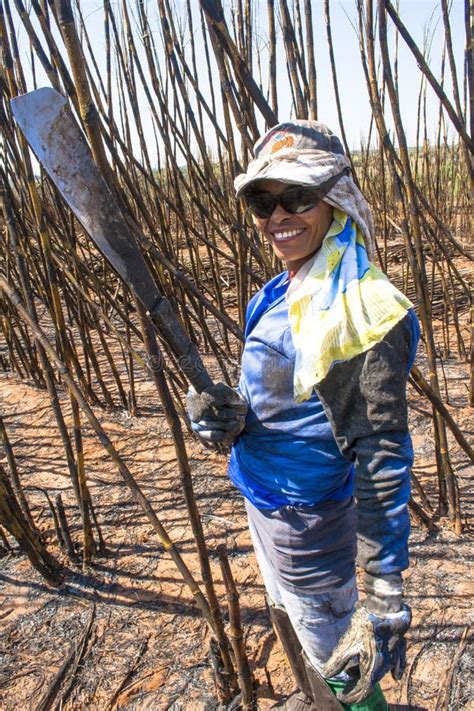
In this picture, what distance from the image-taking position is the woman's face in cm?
77

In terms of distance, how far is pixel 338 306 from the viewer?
0.71 m

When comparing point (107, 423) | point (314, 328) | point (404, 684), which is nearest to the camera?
point (314, 328)

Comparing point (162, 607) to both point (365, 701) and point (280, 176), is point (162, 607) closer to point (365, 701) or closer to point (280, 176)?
point (365, 701)

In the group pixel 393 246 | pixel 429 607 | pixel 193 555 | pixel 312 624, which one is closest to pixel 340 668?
pixel 312 624

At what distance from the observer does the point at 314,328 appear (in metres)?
0.71

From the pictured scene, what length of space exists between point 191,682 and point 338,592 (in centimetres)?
63

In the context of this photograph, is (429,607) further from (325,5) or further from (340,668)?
(325,5)

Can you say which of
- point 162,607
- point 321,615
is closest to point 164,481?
point 162,607

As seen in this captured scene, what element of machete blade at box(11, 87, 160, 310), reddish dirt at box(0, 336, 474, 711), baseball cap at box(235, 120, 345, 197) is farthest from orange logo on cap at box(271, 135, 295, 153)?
reddish dirt at box(0, 336, 474, 711)

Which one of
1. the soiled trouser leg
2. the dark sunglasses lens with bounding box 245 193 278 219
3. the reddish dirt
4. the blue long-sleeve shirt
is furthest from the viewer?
the reddish dirt

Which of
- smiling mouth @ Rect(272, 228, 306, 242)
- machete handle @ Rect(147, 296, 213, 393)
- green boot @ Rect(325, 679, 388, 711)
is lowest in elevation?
green boot @ Rect(325, 679, 388, 711)

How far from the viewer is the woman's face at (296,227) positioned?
77 centimetres

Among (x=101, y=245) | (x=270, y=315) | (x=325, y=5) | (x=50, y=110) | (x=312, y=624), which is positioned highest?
(x=325, y=5)

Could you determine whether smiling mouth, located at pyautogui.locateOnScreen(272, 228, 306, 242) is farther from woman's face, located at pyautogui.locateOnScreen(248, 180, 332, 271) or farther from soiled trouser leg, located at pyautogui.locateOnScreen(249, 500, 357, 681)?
soiled trouser leg, located at pyautogui.locateOnScreen(249, 500, 357, 681)
